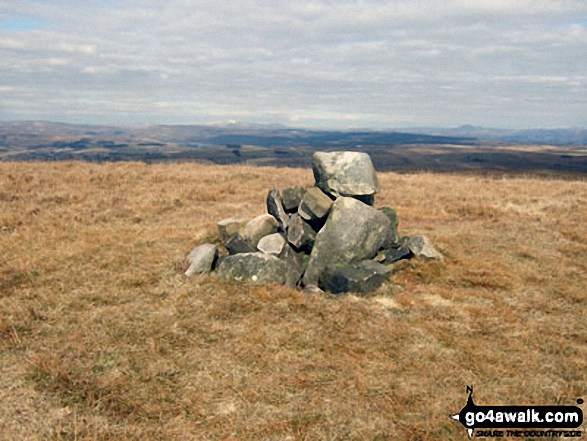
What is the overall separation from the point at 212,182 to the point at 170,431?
25.2 meters

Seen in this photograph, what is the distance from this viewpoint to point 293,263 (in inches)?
558

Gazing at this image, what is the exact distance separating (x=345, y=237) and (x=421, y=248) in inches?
129

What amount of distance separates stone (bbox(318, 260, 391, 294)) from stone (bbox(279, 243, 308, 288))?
0.87 meters

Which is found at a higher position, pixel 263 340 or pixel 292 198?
pixel 292 198

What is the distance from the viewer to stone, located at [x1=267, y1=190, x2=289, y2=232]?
15719mm

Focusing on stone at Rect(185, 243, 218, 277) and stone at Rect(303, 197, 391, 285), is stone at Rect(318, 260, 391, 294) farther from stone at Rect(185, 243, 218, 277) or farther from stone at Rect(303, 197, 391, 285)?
stone at Rect(185, 243, 218, 277)

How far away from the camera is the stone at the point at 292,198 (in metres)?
15.9

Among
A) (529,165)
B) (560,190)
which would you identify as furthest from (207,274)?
(529,165)

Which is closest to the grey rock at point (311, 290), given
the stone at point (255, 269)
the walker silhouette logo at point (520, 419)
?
the stone at point (255, 269)

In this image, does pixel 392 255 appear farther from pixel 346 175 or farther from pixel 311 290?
pixel 311 290

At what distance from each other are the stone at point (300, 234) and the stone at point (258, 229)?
3.24 ft

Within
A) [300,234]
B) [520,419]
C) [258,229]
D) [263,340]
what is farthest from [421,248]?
[520,419]

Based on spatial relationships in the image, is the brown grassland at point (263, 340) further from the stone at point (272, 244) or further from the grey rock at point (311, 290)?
the stone at point (272, 244)

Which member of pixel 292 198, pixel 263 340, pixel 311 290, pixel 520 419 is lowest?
pixel 520 419
